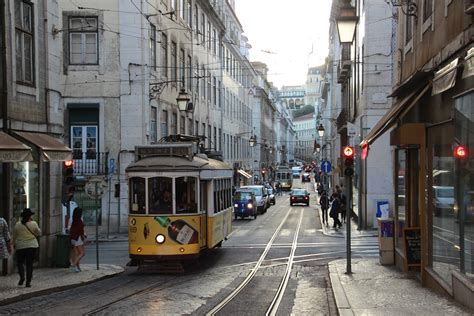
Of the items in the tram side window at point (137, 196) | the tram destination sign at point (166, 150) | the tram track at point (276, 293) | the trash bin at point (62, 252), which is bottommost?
the tram track at point (276, 293)

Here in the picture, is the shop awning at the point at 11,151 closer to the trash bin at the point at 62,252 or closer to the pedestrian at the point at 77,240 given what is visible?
the pedestrian at the point at 77,240

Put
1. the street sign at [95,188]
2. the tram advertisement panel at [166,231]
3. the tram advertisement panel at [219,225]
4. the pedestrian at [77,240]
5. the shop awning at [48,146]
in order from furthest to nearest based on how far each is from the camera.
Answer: the street sign at [95,188] → the tram advertisement panel at [219,225] → the pedestrian at [77,240] → the tram advertisement panel at [166,231] → the shop awning at [48,146]

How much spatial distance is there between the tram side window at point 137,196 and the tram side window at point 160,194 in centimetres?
19

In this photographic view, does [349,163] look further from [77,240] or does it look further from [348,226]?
[77,240]

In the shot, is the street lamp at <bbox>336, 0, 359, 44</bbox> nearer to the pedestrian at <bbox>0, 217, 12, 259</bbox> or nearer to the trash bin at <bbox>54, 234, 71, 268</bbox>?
the pedestrian at <bbox>0, 217, 12, 259</bbox>

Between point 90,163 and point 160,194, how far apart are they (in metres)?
14.9

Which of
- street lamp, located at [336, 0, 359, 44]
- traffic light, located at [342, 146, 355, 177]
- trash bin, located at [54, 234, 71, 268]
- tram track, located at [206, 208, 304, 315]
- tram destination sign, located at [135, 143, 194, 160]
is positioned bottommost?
tram track, located at [206, 208, 304, 315]

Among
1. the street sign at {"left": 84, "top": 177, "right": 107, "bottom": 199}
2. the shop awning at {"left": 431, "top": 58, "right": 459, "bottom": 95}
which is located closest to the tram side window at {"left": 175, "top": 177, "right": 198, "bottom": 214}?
the street sign at {"left": 84, "top": 177, "right": 107, "bottom": 199}

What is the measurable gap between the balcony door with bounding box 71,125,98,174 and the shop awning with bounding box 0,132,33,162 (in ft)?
53.1

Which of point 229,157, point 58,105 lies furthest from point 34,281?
point 229,157

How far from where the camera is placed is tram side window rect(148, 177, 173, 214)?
51.6 ft

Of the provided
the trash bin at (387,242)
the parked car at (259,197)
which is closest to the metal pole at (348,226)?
the trash bin at (387,242)

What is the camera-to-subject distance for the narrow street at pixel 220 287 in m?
10.9

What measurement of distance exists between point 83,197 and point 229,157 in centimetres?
2832
